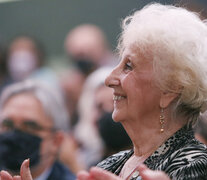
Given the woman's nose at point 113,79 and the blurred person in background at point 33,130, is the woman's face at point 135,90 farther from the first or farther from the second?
the blurred person in background at point 33,130

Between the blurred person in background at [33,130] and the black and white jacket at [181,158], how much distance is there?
4.50 ft

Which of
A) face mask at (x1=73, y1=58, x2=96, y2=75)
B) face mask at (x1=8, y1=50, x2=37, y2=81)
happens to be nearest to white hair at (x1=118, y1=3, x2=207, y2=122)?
face mask at (x1=73, y1=58, x2=96, y2=75)

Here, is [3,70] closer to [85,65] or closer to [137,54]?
[85,65]

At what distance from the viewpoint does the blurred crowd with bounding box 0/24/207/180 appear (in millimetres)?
4141

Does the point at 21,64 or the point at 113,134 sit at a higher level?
the point at 21,64

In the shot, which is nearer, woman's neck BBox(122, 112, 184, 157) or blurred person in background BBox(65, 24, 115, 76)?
woman's neck BBox(122, 112, 184, 157)

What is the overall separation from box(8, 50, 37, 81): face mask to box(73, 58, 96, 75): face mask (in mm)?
734

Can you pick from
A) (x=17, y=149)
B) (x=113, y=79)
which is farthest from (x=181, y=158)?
(x=17, y=149)

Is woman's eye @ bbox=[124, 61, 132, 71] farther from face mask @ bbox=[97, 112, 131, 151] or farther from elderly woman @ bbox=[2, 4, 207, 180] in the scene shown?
face mask @ bbox=[97, 112, 131, 151]

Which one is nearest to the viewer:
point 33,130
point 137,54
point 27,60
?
point 137,54

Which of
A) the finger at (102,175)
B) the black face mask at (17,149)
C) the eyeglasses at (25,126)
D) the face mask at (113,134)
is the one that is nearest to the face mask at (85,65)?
the face mask at (113,134)

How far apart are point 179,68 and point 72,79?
4.85m

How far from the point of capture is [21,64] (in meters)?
8.04

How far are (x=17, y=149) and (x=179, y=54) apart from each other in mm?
1730
